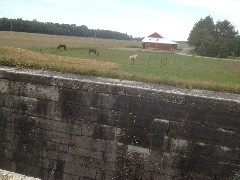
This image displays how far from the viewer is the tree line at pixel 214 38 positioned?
62656 mm

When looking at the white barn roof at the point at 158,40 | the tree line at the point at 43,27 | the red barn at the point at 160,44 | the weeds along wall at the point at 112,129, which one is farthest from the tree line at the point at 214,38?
the weeds along wall at the point at 112,129

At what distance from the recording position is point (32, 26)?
118688mm

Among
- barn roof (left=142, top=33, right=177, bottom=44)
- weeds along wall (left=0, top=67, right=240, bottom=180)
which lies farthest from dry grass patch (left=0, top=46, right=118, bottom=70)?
barn roof (left=142, top=33, right=177, bottom=44)

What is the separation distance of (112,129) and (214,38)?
234 ft

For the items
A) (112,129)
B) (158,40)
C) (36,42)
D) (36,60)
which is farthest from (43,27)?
(112,129)

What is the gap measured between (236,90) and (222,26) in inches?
4120

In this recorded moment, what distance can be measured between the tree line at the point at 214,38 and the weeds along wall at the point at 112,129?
191 ft

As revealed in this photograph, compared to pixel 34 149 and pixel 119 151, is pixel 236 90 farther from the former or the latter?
pixel 34 149

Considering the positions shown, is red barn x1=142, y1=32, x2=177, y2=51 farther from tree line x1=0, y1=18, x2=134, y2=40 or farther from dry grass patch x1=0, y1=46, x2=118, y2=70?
dry grass patch x1=0, y1=46, x2=118, y2=70

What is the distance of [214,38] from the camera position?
239 ft

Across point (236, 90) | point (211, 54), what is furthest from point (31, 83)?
point (211, 54)

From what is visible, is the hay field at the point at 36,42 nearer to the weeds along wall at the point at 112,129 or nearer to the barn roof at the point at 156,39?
the barn roof at the point at 156,39

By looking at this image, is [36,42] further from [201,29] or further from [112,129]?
[201,29]

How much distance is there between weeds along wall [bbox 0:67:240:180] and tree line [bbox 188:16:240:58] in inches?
2292
